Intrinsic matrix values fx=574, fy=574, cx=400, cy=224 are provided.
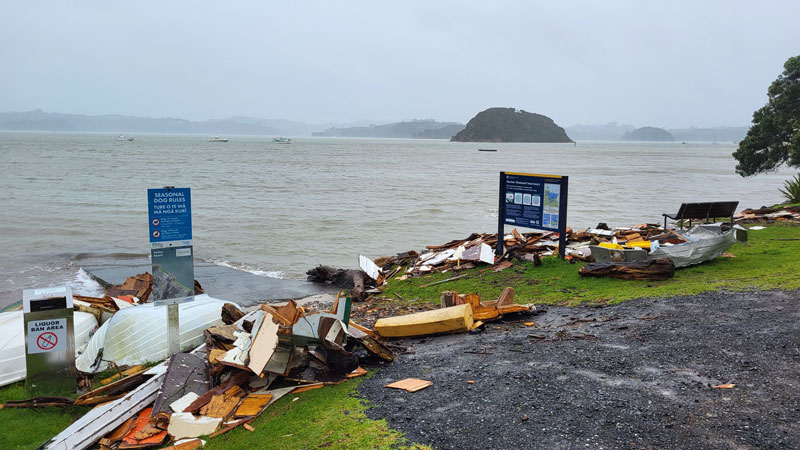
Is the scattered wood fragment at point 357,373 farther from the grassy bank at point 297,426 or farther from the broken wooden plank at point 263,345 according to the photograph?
the broken wooden plank at point 263,345

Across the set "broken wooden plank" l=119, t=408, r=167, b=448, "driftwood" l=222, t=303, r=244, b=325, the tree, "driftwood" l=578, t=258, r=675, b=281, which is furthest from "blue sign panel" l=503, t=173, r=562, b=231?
the tree

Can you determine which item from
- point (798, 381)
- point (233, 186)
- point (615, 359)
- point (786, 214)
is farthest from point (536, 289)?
point (233, 186)

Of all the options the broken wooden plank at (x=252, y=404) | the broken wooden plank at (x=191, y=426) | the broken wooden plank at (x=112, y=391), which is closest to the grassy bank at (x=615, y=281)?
the broken wooden plank at (x=252, y=404)

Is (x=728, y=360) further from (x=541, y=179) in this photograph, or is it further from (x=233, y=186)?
(x=233, y=186)

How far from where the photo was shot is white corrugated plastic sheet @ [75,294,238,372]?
26.9 feet

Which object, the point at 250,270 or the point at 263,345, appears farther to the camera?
the point at 250,270

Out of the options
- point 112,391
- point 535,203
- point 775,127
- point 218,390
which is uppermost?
point 775,127

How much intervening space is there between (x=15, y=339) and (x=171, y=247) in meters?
2.56

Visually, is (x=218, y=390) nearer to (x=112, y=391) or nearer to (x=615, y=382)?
(x=112, y=391)

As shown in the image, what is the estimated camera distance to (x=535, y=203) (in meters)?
12.7

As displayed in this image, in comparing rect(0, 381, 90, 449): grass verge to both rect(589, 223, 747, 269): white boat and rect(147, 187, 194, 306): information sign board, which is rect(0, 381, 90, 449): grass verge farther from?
rect(589, 223, 747, 269): white boat

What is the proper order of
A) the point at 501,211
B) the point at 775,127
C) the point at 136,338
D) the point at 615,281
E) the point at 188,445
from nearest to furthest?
1. the point at 188,445
2. the point at 136,338
3. the point at 615,281
4. the point at 501,211
5. the point at 775,127

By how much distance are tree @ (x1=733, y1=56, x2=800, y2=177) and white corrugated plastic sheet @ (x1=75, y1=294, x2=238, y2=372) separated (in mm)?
31514

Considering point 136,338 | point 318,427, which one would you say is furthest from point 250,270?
point 318,427
